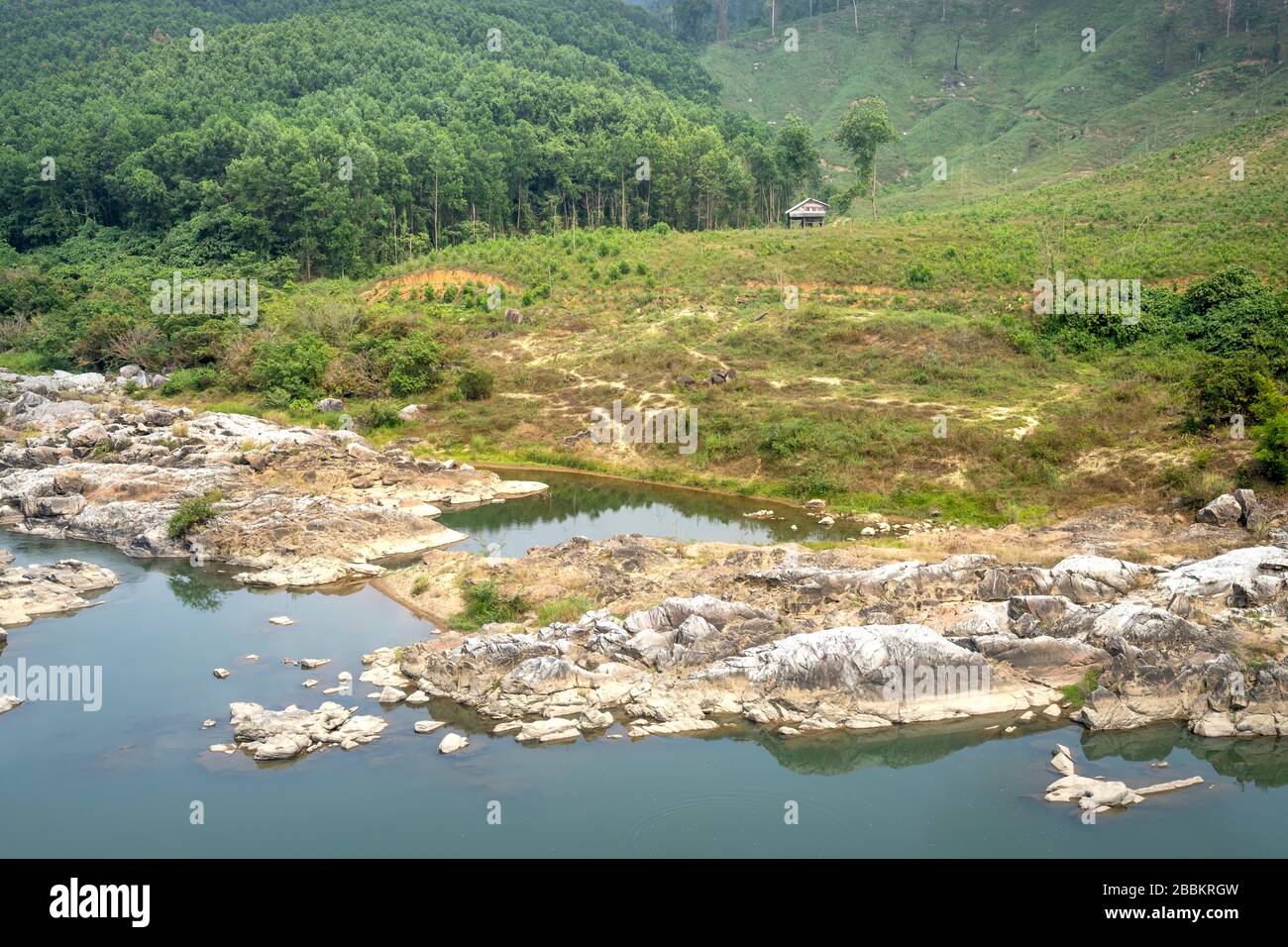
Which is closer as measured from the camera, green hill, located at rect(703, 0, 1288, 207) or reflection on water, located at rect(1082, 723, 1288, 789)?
reflection on water, located at rect(1082, 723, 1288, 789)

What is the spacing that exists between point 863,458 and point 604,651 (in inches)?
641

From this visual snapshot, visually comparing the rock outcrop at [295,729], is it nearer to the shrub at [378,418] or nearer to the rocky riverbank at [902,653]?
the rocky riverbank at [902,653]

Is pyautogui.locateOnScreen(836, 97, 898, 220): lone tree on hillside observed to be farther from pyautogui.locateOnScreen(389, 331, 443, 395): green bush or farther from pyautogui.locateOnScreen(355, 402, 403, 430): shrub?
pyautogui.locateOnScreen(355, 402, 403, 430): shrub

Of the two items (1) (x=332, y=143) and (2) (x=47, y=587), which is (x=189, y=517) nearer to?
(2) (x=47, y=587)

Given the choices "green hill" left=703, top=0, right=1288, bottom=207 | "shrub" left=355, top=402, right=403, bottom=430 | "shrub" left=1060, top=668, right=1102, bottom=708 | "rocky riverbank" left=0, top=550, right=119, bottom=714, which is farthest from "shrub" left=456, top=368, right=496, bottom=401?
"green hill" left=703, top=0, right=1288, bottom=207

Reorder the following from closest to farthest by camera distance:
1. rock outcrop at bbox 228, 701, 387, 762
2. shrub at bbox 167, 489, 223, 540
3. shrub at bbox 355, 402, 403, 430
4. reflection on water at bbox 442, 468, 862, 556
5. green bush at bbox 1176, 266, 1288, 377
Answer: rock outcrop at bbox 228, 701, 387, 762 < shrub at bbox 167, 489, 223, 540 < reflection on water at bbox 442, 468, 862, 556 < green bush at bbox 1176, 266, 1288, 377 < shrub at bbox 355, 402, 403, 430

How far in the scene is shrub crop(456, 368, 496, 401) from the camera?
43406 millimetres

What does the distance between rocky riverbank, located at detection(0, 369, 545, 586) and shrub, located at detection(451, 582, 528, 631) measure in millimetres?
4317

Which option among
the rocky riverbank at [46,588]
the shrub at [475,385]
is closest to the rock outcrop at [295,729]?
Result: the rocky riverbank at [46,588]

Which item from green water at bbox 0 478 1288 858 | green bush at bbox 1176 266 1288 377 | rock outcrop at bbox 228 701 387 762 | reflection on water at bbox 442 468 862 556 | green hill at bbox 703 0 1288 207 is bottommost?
green water at bbox 0 478 1288 858

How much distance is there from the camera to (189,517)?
95.7 feet

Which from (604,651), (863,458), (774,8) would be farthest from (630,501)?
(774,8)

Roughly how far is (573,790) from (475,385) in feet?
91.7

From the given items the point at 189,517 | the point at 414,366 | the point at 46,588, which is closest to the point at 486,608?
the point at 189,517
